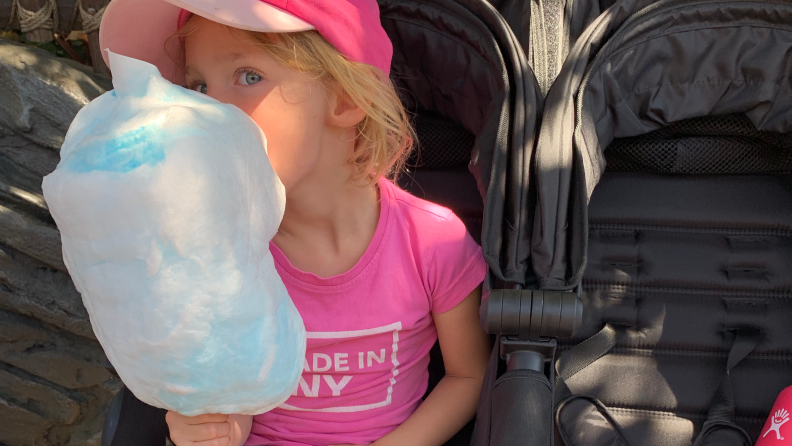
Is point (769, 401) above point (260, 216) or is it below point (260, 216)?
below

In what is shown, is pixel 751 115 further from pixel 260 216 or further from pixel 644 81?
pixel 260 216

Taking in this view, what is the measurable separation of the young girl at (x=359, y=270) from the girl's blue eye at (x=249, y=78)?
0.28 feet

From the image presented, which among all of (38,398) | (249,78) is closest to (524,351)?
(249,78)

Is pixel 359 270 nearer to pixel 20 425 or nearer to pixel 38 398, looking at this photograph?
pixel 38 398

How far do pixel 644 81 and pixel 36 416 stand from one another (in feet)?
7.47

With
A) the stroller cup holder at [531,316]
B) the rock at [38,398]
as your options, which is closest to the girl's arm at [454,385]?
the stroller cup holder at [531,316]

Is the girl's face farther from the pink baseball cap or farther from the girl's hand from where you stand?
the girl's hand

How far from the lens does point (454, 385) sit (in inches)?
56.0

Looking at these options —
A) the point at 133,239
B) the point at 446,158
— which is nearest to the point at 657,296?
the point at 446,158

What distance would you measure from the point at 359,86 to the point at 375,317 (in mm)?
454

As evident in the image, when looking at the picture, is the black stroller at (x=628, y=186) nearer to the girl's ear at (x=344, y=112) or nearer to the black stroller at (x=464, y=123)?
the black stroller at (x=464, y=123)

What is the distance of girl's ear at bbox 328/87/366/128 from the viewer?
47.8 inches

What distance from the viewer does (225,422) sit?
1201 millimetres

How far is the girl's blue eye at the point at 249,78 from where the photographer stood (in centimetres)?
110
